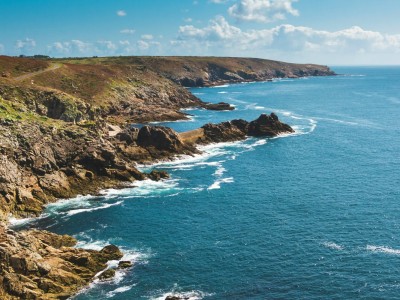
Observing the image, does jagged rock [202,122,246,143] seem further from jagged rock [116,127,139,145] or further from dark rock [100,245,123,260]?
dark rock [100,245,123,260]

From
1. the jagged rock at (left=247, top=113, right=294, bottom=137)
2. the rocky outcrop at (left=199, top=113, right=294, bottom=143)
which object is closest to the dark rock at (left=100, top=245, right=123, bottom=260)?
the rocky outcrop at (left=199, top=113, right=294, bottom=143)

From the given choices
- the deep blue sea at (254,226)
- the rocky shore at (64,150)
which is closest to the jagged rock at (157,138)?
the rocky shore at (64,150)

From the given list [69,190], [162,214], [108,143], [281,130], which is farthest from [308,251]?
[281,130]

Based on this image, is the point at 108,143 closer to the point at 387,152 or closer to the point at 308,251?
the point at 308,251

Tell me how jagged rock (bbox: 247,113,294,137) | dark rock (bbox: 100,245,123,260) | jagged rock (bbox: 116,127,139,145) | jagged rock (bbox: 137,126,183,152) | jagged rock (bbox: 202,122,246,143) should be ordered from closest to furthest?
dark rock (bbox: 100,245,123,260) < jagged rock (bbox: 137,126,183,152) < jagged rock (bbox: 116,127,139,145) < jagged rock (bbox: 202,122,246,143) < jagged rock (bbox: 247,113,294,137)

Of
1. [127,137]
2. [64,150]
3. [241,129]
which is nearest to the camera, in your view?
[64,150]

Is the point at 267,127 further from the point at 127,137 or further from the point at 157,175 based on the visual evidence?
the point at 157,175

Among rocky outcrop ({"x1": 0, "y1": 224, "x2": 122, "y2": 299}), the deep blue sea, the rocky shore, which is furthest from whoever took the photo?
the deep blue sea

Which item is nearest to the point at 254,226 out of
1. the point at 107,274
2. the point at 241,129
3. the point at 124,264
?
the point at 124,264

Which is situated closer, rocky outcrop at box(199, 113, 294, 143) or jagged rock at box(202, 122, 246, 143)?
jagged rock at box(202, 122, 246, 143)
